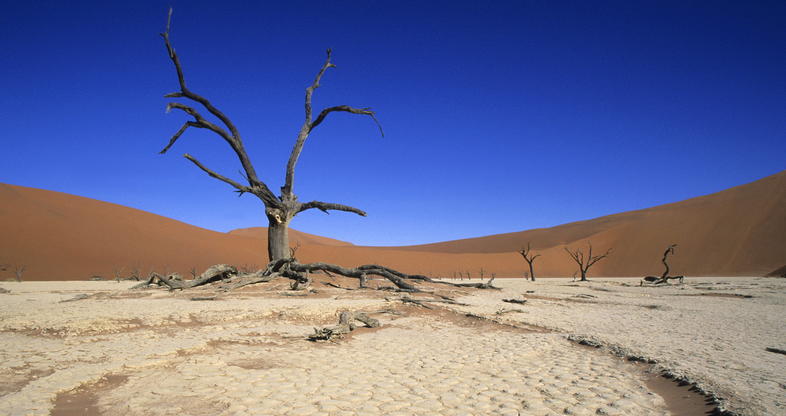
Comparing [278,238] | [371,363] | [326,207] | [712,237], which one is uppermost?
[712,237]

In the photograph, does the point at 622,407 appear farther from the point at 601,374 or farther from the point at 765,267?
the point at 765,267

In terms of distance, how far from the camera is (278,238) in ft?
36.6

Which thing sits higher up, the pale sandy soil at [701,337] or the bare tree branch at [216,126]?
the bare tree branch at [216,126]

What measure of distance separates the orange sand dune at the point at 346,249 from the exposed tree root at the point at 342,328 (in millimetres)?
24413

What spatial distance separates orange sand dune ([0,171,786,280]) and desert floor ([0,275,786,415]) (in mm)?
22717

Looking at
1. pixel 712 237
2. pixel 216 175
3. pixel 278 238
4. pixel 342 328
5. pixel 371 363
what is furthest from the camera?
pixel 712 237

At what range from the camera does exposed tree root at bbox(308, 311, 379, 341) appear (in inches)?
203

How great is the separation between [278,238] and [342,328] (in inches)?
248

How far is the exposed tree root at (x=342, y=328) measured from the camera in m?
5.14

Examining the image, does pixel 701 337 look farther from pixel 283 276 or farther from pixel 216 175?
pixel 216 175

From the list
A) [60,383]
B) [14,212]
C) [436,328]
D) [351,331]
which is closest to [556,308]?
[436,328]

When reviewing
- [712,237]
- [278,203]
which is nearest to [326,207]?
[278,203]

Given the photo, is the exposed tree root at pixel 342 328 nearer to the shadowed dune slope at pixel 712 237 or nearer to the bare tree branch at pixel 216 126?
the bare tree branch at pixel 216 126

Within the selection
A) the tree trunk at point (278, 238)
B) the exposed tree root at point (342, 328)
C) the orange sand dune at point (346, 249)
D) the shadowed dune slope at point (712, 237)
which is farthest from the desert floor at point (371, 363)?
the shadowed dune slope at point (712, 237)
